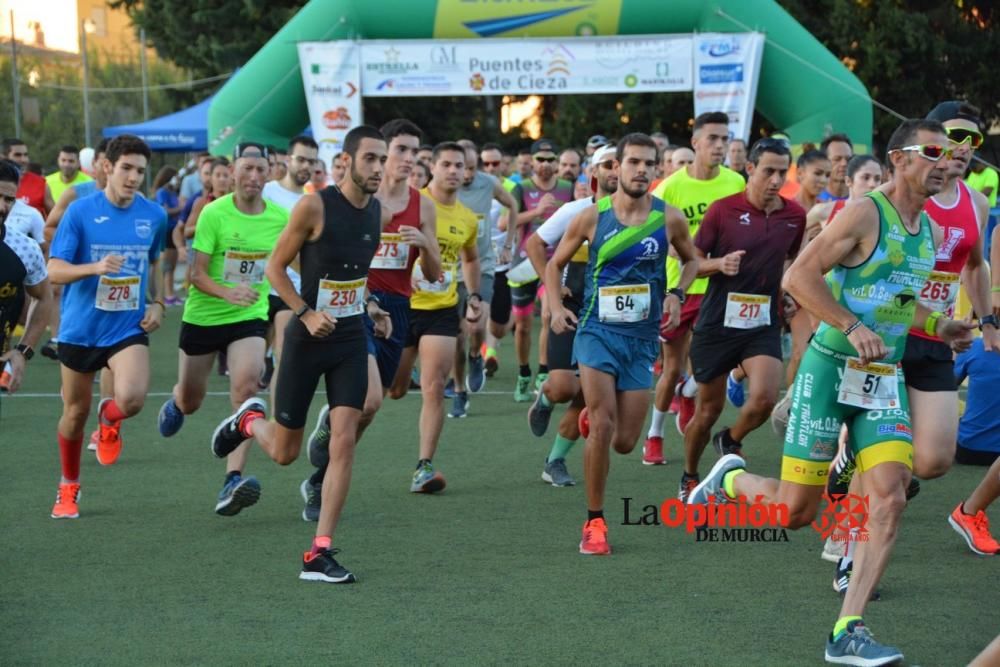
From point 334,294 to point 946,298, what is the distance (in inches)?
108

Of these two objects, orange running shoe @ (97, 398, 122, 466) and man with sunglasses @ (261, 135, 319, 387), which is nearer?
orange running shoe @ (97, 398, 122, 466)

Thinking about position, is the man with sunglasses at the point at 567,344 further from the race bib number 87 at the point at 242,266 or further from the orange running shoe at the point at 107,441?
the orange running shoe at the point at 107,441

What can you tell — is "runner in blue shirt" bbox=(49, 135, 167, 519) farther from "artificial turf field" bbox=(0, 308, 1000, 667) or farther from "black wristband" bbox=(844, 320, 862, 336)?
"black wristband" bbox=(844, 320, 862, 336)

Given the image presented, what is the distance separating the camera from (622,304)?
22.9ft

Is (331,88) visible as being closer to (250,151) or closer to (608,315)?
(250,151)

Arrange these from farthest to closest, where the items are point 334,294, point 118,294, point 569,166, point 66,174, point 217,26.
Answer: point 217,26
point 66,174
point 569,166
point 118,294
point 334,294

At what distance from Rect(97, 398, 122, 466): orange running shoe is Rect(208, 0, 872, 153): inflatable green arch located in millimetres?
11659

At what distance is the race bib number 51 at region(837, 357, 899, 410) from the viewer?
5.23m

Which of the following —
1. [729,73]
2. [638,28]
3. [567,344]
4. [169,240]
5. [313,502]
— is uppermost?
[638,28]

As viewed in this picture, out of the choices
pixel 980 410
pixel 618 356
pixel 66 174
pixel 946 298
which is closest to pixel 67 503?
pixel 618 356

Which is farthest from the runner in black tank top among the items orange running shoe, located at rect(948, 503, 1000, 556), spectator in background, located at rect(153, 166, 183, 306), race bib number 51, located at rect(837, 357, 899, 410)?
spectator in background, located at rect(153, 166, 183, 306)

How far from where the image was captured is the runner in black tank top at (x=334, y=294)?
630 centimetres

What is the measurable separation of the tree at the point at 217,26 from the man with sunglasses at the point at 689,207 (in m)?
26.3

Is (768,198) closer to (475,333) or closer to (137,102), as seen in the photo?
(475,333)
